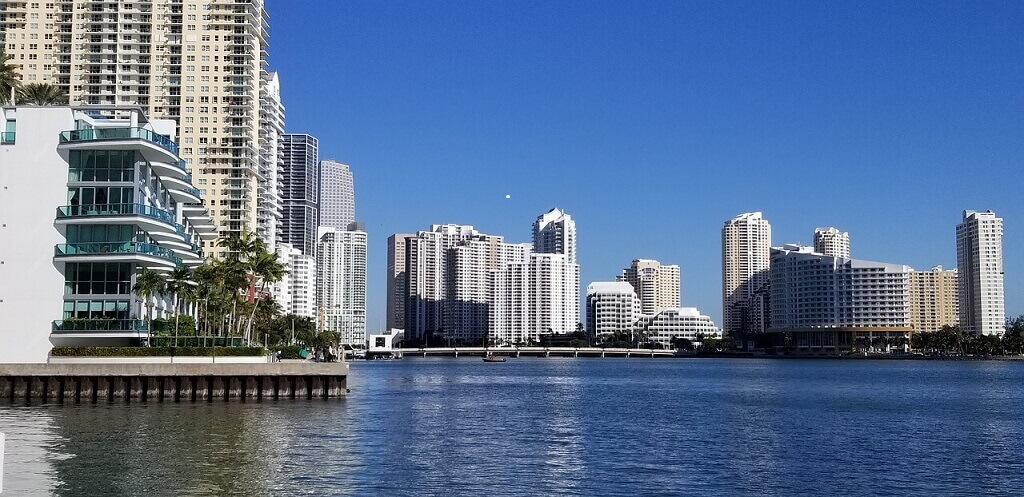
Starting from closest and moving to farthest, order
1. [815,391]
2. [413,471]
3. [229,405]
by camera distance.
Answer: [413,471] → [229,405] → [815,391]

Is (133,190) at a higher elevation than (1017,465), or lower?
higher

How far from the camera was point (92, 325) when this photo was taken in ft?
239

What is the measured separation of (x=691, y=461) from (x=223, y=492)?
19635 mm

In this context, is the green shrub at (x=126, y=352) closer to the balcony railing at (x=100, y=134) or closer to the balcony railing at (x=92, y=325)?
the balcony railing at (x=92, y=325)

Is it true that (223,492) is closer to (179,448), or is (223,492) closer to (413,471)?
(413,471)

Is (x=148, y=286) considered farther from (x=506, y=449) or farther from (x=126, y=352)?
(x=506, y=449)

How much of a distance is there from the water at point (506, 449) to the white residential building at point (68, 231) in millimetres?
11815

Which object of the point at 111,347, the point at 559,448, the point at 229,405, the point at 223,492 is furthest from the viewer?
the point at 111,347

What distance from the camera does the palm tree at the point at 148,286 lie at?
7312 cm

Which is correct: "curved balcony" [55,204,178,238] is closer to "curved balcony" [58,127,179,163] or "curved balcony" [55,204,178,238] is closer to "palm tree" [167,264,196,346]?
"curved balcony" [58,127,179,163]

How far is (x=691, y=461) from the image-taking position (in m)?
44.7

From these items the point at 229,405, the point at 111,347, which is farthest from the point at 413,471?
the point at 111,347

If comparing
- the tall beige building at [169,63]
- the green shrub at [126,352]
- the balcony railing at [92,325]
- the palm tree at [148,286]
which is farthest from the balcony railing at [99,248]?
the tall beige building at [169,63]

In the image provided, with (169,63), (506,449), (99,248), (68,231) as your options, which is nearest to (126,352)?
(99,248)
